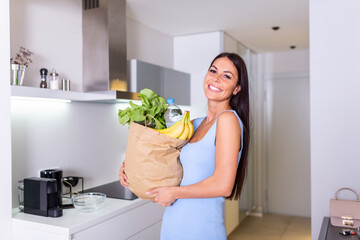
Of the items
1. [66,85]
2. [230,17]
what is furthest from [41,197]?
[230,17]

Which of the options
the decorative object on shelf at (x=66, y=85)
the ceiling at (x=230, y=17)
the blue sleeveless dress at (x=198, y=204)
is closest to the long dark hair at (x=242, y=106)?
the blue sleeveless dress at (x=198, y=204)

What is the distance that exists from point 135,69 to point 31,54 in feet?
2.75

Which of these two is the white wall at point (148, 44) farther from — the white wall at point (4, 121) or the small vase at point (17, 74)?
the white wall at point (4, 121)

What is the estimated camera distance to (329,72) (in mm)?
2248

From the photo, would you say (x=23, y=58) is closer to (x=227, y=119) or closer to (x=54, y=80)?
(x=54, y=80)

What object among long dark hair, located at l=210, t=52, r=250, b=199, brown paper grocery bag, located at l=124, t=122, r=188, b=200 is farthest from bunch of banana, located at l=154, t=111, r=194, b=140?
long dark hair, located at l=210, t=52, r=250, b=199

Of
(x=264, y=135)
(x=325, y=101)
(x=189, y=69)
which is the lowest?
(x=264, y=135)

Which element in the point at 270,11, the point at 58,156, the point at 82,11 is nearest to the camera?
the point at 58,156

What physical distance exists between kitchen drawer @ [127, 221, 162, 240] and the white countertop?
0.29m

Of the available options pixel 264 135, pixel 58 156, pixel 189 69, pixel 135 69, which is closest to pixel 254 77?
pixel 264 135

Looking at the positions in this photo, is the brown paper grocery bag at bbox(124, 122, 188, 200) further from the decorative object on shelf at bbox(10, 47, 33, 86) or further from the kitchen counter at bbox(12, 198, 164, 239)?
the decorative object on shelf at bbox(10, 47, 33, 86)

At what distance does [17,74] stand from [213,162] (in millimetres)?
1358

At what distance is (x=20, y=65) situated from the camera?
6.44ft

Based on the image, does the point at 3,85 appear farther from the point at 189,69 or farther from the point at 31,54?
the point at 189,69
